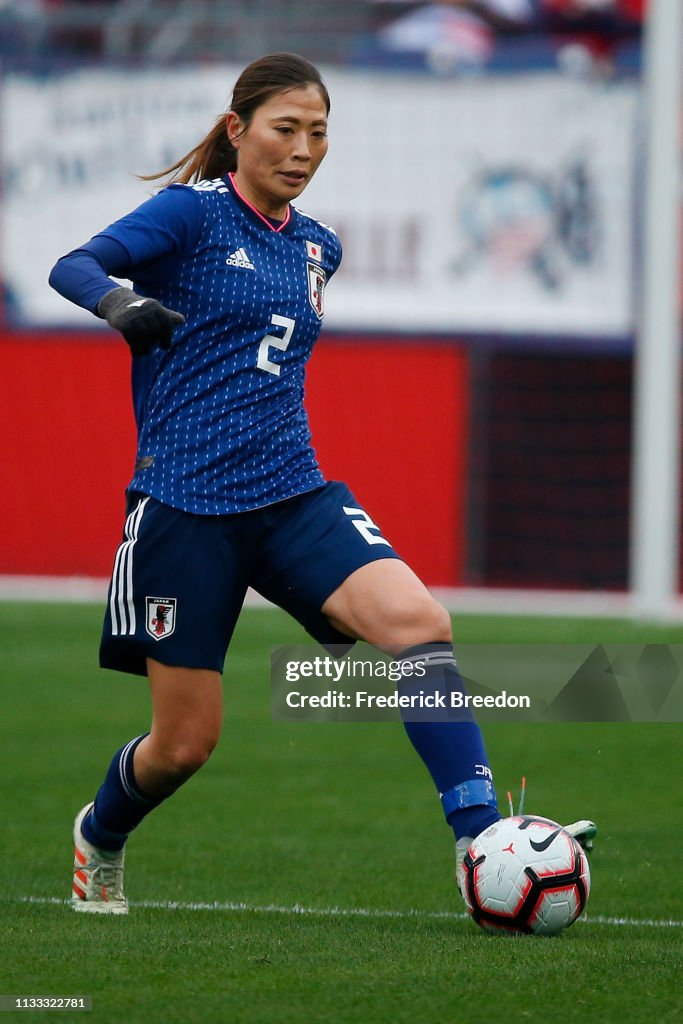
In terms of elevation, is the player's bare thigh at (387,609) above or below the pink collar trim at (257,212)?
below

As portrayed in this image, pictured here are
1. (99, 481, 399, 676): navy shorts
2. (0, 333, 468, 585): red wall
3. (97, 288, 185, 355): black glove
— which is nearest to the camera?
(97, 288, 185, 355): black glove

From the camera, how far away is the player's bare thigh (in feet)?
13.9

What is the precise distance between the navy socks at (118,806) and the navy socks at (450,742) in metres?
0.75

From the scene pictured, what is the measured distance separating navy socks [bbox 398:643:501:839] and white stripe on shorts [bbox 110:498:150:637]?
0.66m

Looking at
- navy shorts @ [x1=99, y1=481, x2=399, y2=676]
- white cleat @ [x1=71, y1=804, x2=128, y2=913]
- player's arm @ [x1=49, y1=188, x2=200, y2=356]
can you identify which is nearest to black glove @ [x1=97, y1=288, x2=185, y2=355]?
player's arm @ [x1=49, y1=188, x2=200, y2=356]

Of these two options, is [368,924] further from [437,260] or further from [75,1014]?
[437,260]

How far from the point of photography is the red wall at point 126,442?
17625mm

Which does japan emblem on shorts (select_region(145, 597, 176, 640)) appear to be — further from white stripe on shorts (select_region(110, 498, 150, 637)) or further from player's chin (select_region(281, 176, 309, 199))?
player's chin (select_region(281, 176, 309, 199))

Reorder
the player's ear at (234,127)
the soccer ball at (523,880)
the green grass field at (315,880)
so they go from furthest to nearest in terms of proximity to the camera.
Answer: the player's ear at (234,127) → the soccer ball at (523,880) → the green grass field at (315,880)

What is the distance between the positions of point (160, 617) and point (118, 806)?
0.56 m

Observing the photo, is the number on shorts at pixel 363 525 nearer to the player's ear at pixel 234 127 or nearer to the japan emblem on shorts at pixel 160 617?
the japan emblem on shorts at pixel 160 617

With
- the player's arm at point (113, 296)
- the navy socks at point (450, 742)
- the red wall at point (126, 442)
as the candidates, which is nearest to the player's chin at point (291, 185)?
the player's arm at point (113, 296)

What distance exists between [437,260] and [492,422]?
1652 millimetres

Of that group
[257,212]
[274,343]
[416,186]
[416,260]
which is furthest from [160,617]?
[416,186]
